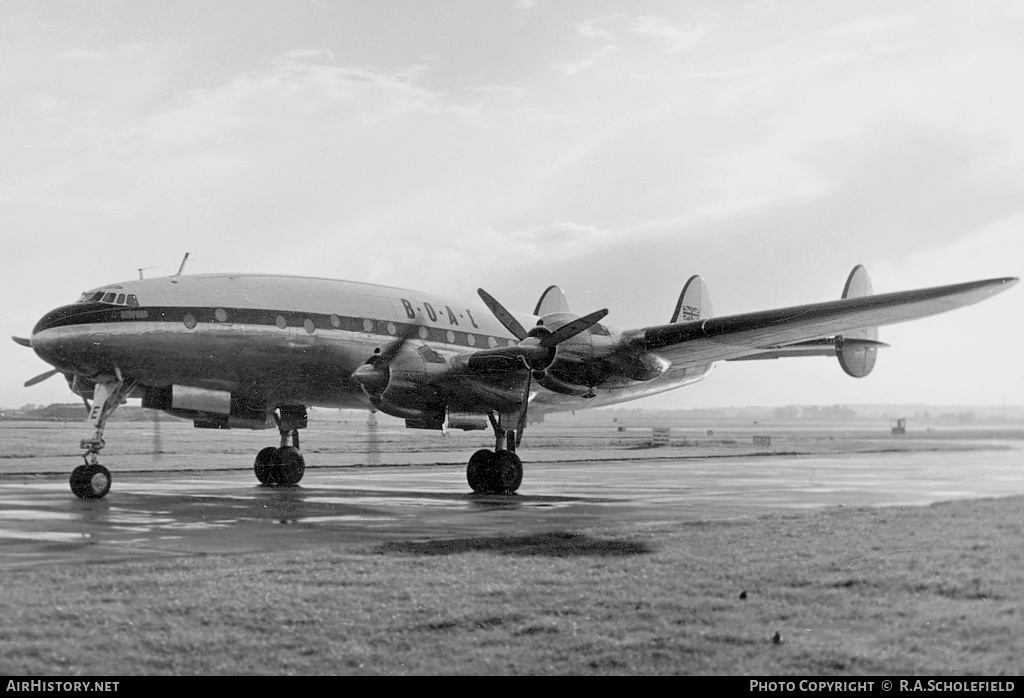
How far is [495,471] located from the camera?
66.2 ft

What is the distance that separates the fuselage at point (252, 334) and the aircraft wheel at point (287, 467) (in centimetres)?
193

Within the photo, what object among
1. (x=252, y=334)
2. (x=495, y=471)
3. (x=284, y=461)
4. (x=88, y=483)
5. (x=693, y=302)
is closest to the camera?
(x=88, y=483)

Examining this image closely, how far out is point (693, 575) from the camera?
8297mm

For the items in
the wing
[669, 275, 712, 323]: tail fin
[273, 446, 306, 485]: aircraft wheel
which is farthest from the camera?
[669, 275, 712, 323]: tail fin

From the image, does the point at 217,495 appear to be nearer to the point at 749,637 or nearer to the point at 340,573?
the point at 340,573

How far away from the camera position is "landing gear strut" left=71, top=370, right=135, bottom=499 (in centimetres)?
1681

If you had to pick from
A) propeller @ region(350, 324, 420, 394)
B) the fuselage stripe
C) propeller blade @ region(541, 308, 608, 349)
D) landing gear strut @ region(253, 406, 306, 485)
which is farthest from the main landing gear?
landing gear strut @ region(253, 406, 306, 485)

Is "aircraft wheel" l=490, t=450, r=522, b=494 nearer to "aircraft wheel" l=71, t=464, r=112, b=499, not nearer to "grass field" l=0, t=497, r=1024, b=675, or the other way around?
"aircraft wheel" l=71, t=464, r=112, b=499

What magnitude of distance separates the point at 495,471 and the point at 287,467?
538 cm

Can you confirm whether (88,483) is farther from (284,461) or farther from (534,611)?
(534,611)

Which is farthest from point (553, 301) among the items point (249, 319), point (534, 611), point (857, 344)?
point (534, 611)

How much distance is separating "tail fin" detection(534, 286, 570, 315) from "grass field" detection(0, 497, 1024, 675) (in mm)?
14606

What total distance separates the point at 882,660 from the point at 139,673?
4261 millimetres

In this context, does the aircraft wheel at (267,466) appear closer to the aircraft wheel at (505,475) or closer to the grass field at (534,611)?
the aircraft wheel at (505,475)
